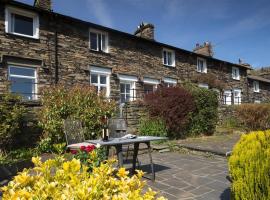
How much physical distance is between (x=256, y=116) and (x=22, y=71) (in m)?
11.7

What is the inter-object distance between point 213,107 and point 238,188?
998cm

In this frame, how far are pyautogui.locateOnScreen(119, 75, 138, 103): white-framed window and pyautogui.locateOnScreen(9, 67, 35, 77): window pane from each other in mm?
5337

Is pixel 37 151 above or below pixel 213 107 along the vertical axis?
below

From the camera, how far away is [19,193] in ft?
5.39

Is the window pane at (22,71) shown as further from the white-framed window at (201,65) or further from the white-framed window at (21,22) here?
the white-framed window at (201,65)

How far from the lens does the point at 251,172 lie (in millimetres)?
2795

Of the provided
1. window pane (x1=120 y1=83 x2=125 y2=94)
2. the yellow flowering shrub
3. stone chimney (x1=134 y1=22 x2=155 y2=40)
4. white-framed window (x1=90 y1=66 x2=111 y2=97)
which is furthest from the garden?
stone chimney (x1=134 y1=22 x2=155 y2=40)

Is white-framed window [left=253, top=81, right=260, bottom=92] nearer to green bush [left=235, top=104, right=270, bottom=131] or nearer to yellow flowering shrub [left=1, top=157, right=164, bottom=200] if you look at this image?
green bush [left=235, top=104, right=270, bottom=131]

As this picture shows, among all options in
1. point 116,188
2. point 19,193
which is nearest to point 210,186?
point 116,188

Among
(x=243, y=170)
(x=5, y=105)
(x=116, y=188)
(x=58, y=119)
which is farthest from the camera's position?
(x=58, y=119)

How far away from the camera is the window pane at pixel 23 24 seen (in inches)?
495

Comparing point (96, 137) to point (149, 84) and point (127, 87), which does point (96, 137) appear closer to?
point (127, 87)

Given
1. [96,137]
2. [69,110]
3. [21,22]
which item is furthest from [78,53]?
[96,137]

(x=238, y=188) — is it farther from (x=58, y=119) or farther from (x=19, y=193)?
(x=58, y=119)
